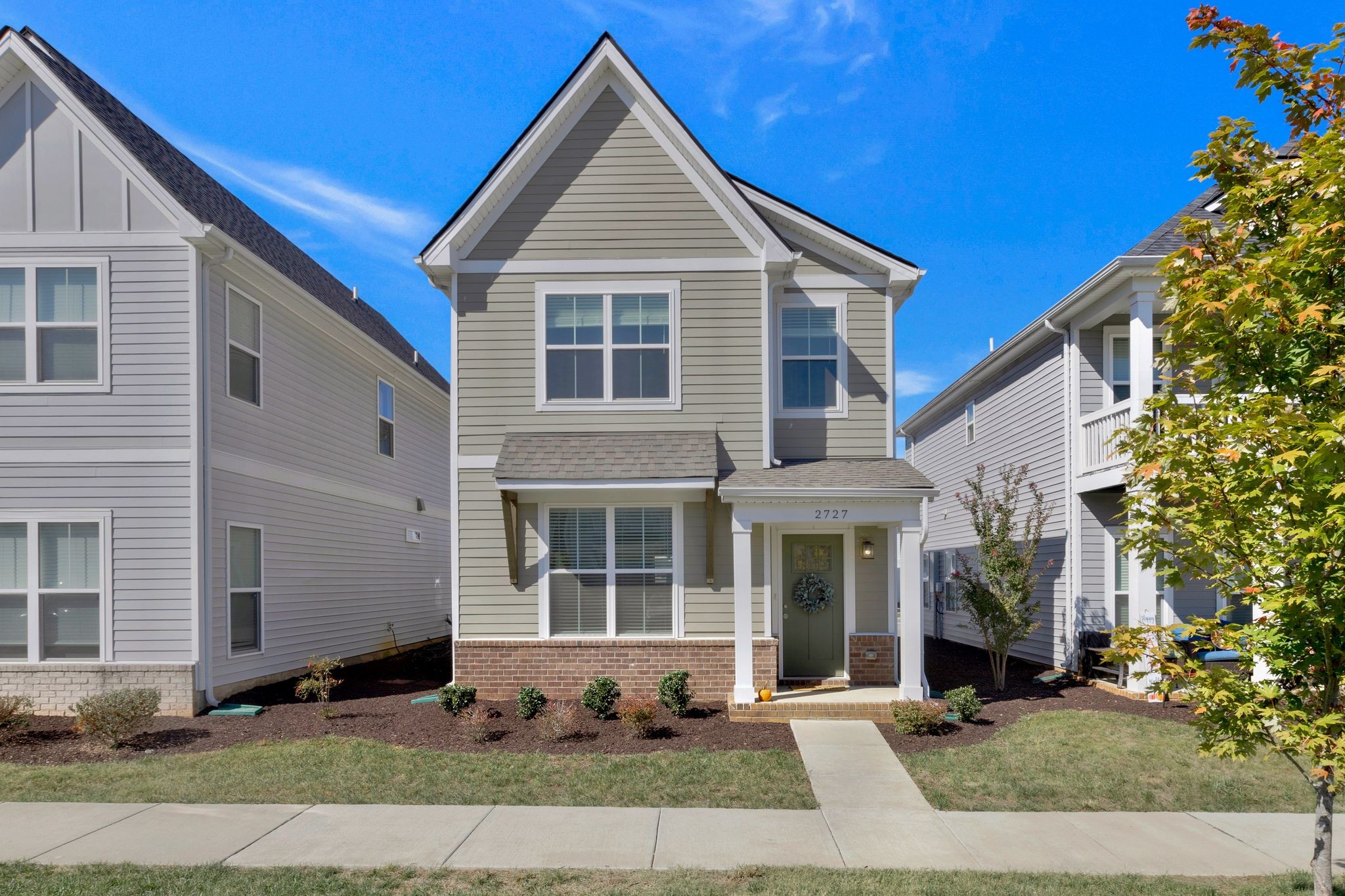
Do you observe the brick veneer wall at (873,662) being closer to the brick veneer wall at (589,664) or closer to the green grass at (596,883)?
the brick veneer wall at (589,664)

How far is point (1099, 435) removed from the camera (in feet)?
47.2

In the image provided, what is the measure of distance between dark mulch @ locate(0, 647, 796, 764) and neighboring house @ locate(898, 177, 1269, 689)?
5.69 metres

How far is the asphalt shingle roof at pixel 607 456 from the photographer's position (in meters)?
11.9

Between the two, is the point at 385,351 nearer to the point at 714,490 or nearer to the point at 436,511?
the point at 436,511

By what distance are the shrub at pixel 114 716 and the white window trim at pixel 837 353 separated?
8.90m

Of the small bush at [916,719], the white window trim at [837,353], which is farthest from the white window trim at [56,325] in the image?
the small bush at [916,719]

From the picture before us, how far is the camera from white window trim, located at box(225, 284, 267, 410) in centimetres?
1265

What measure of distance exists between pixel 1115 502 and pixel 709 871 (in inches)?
432

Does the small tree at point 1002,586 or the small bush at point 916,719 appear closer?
the small bush at point 916,719

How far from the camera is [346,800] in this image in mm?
8336

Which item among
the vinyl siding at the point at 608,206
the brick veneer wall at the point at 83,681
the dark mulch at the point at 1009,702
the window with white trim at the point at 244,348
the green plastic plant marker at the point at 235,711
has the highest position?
the vinyl siding at the point at 608,206

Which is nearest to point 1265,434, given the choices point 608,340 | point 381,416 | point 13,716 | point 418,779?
point 418,779

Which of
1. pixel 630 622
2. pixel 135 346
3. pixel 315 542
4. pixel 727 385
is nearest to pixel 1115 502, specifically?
pixel 727 385

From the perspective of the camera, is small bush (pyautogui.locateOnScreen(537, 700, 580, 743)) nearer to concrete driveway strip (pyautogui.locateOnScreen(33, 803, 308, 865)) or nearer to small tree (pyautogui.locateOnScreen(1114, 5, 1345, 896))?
concrete driveway strip (pyautogui.locateOnScreen(33, 803, 308, 865))
